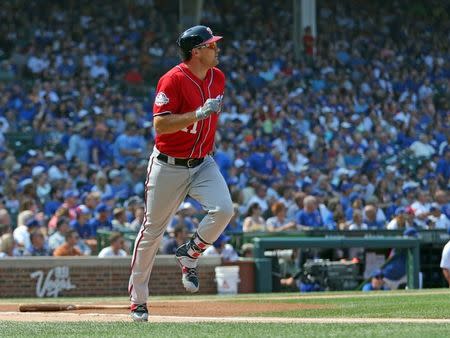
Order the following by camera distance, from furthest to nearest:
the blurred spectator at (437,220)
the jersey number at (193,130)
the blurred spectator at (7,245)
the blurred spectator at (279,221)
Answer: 1. the blurred spectator at (437,220)
2. the blurred spectator at (279,221)
3. the blurred spectator at (7,245)
4. the jersey number at (193,130)

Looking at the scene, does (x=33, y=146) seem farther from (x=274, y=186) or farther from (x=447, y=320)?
(x=447, y=320)

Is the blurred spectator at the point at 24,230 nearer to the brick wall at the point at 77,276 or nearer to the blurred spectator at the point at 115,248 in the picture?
the brick wall at the point at 77,276

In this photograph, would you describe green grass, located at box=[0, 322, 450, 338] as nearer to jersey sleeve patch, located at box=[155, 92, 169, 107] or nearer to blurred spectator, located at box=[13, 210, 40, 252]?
jersey sleeve patch, located at box=[155, 92, 169, 107]

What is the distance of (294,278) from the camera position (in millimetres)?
15977

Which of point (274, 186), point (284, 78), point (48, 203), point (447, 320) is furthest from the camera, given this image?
point (284, 78)

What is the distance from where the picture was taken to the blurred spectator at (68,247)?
50.6ft

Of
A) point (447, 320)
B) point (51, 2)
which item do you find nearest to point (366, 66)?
point (51, 2)

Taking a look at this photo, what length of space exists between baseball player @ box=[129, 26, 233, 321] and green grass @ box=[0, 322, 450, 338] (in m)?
0.74

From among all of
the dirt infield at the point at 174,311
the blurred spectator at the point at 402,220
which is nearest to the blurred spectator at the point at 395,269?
→ the blurred spectator at the point at 402,220

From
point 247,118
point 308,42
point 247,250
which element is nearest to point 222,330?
point 247,250

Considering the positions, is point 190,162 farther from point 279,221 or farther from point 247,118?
point 247,118

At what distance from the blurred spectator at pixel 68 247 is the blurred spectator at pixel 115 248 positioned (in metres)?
0.42

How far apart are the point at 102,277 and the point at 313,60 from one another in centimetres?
1318

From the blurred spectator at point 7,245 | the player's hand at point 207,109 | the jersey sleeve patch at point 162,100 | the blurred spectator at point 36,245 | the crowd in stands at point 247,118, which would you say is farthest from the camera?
the crowd in stands at point 247,118
